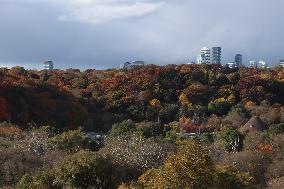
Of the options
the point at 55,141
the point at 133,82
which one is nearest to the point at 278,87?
the point at 133,82

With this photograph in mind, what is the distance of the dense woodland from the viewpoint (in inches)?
898

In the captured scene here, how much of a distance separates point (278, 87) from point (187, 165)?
60.4 meters

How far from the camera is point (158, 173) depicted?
1547 centimetres

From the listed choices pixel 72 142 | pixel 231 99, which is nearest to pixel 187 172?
pixel 72 142

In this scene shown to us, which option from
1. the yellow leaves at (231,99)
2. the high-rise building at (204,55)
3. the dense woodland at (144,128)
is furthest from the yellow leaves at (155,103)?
the high-rise building at (204,55)

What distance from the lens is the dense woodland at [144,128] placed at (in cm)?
2280

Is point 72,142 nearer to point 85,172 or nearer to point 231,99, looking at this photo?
point 85,172

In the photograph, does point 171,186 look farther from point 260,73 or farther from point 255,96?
point 260,73

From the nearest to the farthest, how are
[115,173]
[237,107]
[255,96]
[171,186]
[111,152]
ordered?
[171,186]
[115,173]
[111,152]
[237,107]
[255,96]

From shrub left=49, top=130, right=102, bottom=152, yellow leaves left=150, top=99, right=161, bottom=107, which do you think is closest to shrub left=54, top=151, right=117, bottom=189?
shrub left=49, top=130, right=102, bottom=152

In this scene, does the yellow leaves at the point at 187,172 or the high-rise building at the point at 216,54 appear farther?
the high-rise building at the point at 216,54

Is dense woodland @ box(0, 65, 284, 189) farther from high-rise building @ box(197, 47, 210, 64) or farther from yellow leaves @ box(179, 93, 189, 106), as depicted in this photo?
high-rise building @ box(197, 47, 210, 64)

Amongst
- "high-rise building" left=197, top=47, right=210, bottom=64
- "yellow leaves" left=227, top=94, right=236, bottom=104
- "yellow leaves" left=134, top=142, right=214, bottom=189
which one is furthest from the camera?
"high-rise building" left=197, top=47, right=210, bottom=64

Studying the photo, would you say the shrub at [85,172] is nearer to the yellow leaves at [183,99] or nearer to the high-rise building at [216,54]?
the yellow leaves at [183,99]
